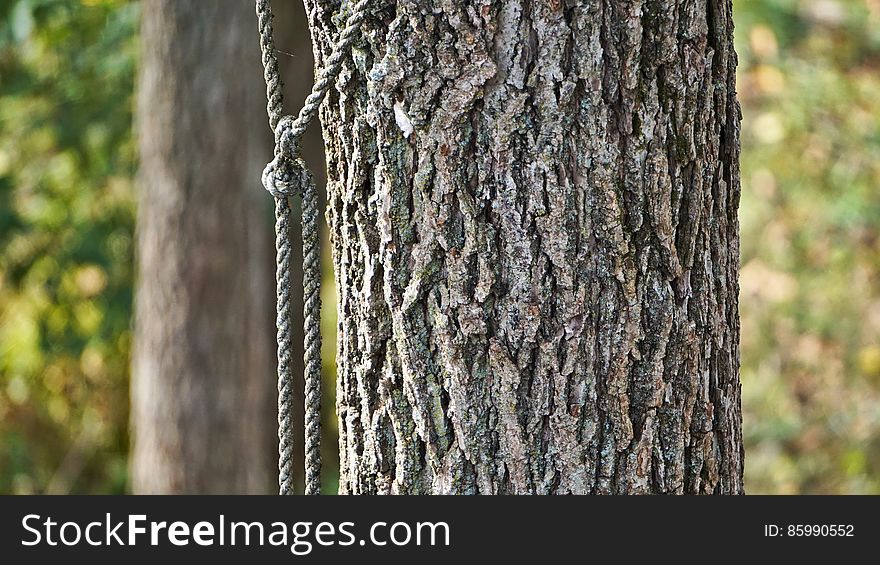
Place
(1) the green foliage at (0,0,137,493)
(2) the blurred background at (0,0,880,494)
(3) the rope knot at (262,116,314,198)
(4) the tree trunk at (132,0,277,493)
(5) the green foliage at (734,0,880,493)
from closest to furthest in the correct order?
(3) the rope knot at (262,116,314,198)
(4) the tree trunk at (132,0,277,493)
(1) the green foliage at (0,0,137,493)
(2) the blurred background at (0,0,880,494)
(5) the green foliage at (734,0,880,493)

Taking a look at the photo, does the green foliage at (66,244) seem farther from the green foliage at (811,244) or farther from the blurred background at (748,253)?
the green foliage at (811,244)

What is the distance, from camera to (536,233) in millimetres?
1180

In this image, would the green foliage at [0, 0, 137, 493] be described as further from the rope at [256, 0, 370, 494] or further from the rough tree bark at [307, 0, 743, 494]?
the rough tree bark at [307, 0, 743, 494]

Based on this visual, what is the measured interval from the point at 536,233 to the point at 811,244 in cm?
497

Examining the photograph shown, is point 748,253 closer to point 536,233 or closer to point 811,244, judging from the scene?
point 811,244

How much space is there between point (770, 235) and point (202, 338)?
359cm

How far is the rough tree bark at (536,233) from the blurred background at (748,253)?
11.1ft

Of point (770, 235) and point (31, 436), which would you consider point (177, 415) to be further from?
point (770, 235)

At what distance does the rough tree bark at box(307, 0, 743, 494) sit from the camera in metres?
1.17

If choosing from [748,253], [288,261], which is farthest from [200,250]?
[748,253]

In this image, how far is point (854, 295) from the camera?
5.66 metres

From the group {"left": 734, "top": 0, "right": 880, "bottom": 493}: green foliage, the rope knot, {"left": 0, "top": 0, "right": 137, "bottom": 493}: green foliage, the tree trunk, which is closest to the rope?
the rope knot

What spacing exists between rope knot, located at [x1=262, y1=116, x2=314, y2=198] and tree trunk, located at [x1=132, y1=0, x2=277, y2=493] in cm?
238
